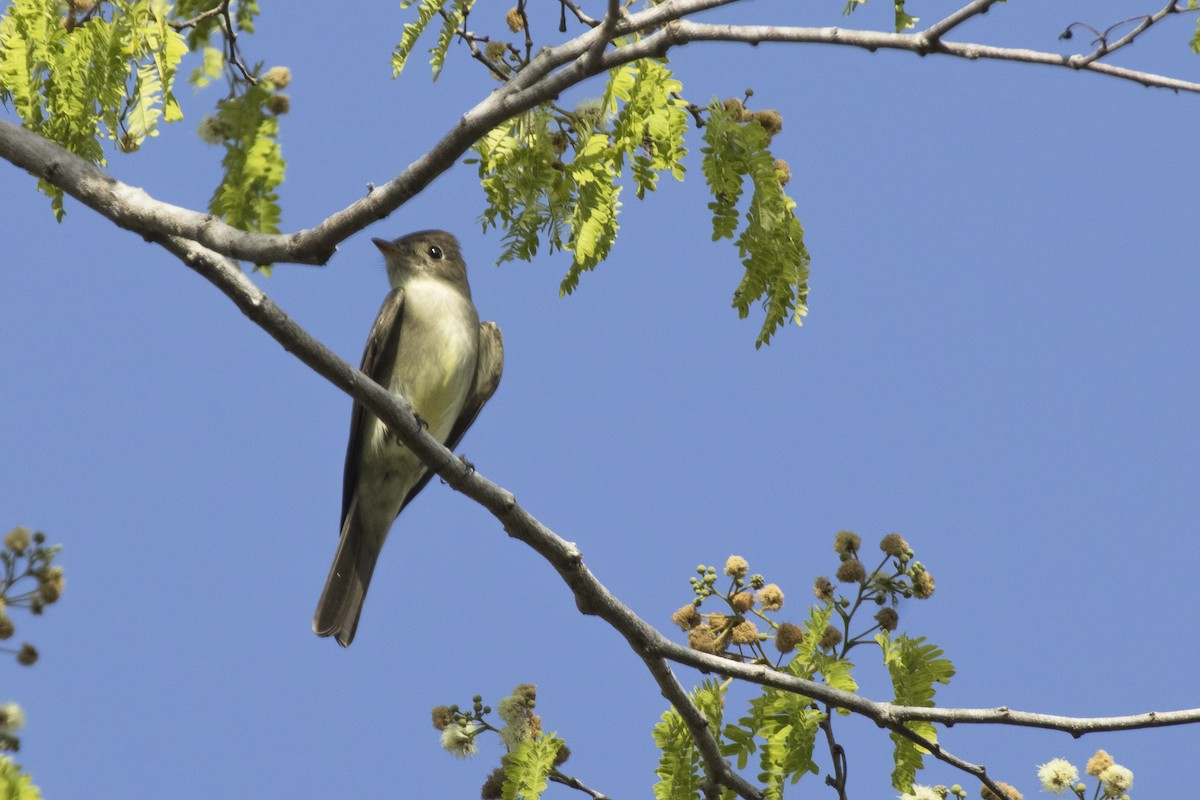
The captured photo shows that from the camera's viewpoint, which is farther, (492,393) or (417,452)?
(492,393)

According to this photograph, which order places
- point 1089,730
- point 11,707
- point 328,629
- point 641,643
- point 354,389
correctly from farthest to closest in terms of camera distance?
point 328,629, point 641,643, point 354,389, point 1089,730, point 11,707

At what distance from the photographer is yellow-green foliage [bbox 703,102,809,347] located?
4.19 metres

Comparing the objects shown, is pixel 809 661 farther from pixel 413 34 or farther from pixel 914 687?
pixel 413 34

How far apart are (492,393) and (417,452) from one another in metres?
3.38

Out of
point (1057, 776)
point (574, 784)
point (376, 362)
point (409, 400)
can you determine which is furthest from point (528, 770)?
point (376, 362)

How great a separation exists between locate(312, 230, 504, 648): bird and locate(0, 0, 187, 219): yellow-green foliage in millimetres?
3217

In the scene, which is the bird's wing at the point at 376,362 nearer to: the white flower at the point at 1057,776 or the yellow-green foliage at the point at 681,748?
the yellow-green foliage at the point at 681,748

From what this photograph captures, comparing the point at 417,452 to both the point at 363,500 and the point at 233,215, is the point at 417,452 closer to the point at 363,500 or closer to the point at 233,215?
the point at 233,215

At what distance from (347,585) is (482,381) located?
1661 millimetres

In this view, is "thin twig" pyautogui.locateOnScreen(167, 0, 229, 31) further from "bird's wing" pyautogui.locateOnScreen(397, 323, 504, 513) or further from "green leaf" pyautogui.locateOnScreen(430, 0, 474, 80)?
"bird's wing" pyautogui.locateOnScreen(397, 323, 504, 513)

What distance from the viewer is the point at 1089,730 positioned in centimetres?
411

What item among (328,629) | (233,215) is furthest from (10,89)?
(328,629)

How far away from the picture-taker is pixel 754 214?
13.8 feet

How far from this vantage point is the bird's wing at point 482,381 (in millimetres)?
8227
